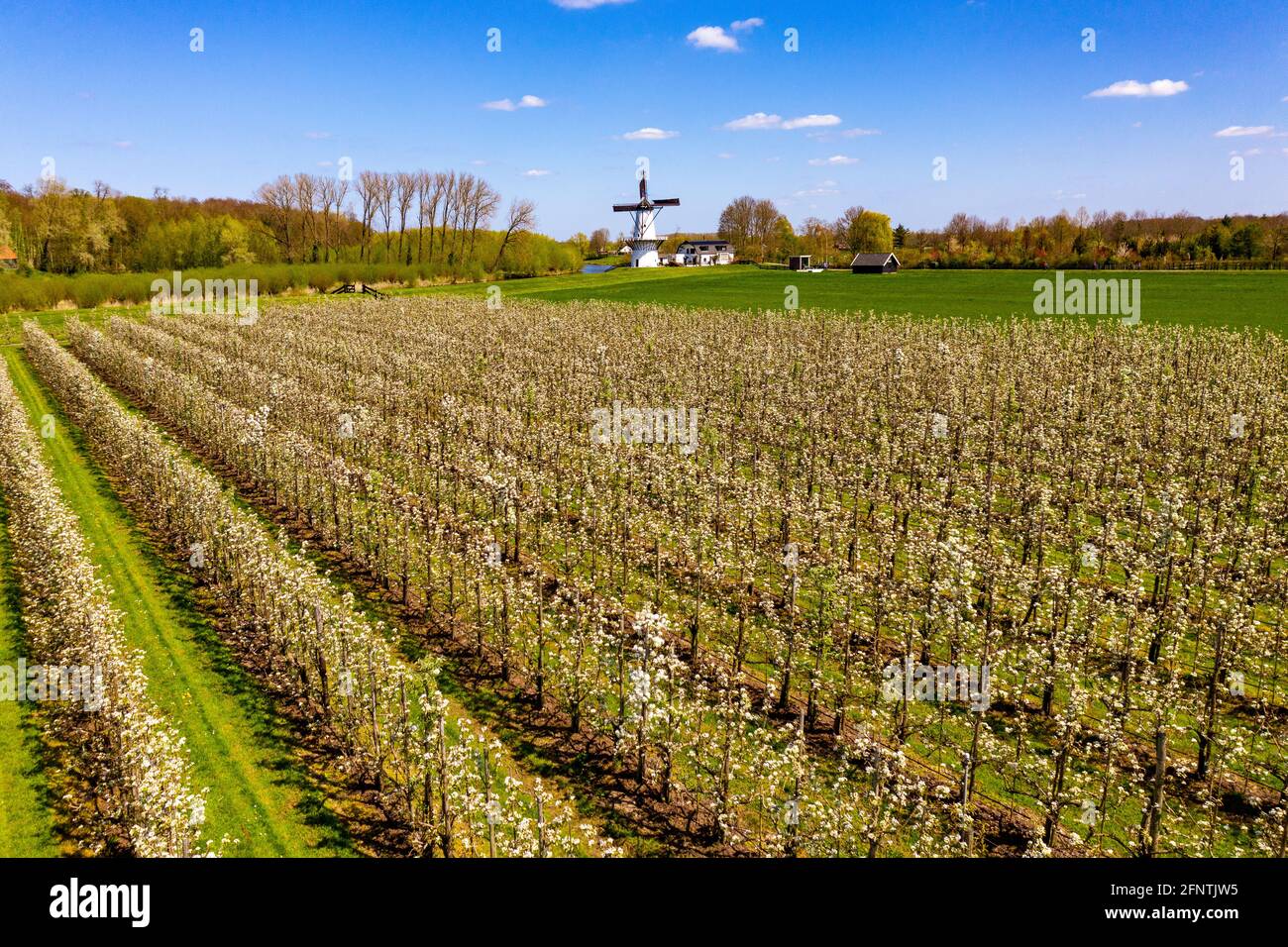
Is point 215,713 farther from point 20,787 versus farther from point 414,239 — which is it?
point 414,239

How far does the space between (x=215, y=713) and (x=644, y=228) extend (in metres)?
179

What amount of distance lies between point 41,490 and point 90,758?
41.1ft

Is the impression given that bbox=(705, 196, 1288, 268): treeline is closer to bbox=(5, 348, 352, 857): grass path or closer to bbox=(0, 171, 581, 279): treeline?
bbox=(0, 171, 581, 279): treeline

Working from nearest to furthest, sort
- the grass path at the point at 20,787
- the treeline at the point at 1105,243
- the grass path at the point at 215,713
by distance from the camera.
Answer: the grass path at the point at 20,787
the grass path at the point at 215,713
the treeline at the point at 1105,243

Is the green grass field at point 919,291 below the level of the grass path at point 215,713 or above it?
above

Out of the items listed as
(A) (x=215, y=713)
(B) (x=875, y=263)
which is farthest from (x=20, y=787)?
(B) (x=875, y=263)

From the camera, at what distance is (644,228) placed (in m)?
184

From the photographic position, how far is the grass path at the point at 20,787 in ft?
46.3

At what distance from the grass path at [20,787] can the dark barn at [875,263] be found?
155 m

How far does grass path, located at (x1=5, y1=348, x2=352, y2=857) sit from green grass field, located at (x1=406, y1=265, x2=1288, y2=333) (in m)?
71.5

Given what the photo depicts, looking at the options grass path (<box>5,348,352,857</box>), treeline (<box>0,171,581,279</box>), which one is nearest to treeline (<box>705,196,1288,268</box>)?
treeline (<box>0,171,581,279</box>)

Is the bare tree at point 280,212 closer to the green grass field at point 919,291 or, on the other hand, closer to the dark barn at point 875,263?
the green grass field at point 919,291

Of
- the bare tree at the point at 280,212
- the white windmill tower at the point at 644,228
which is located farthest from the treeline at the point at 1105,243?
the bare tree at the point at 280,212

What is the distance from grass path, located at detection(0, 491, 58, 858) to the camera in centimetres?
1410
